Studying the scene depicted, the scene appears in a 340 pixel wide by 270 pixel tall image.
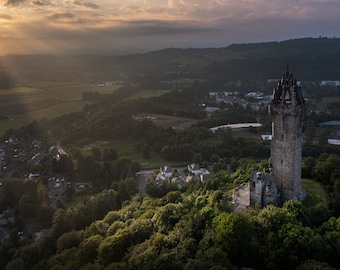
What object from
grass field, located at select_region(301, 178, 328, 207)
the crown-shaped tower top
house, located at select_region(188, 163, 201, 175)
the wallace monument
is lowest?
house, located at select_region(188, 163, 201, 175)

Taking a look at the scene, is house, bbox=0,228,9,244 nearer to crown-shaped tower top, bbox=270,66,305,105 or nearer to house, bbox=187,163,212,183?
house, bbox=187,163,212,183

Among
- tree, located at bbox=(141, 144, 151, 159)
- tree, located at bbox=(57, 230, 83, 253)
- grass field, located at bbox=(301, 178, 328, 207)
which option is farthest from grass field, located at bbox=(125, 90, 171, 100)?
grass field, located at bbox=(301, 178, 328, 207)

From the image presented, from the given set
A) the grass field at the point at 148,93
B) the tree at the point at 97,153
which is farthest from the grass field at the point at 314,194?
the grass field at the point at 148,93

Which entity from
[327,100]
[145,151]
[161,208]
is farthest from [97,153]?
[327,100]

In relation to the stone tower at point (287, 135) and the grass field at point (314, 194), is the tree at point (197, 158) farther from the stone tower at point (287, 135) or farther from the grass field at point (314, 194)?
the stone tower at point (287, 135)

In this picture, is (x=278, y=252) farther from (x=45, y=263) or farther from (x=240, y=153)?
(x=240, y=153)

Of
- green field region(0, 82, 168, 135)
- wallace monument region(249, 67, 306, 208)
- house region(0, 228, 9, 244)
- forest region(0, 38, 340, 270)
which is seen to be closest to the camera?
forest region(0, 38, 340, 270)
